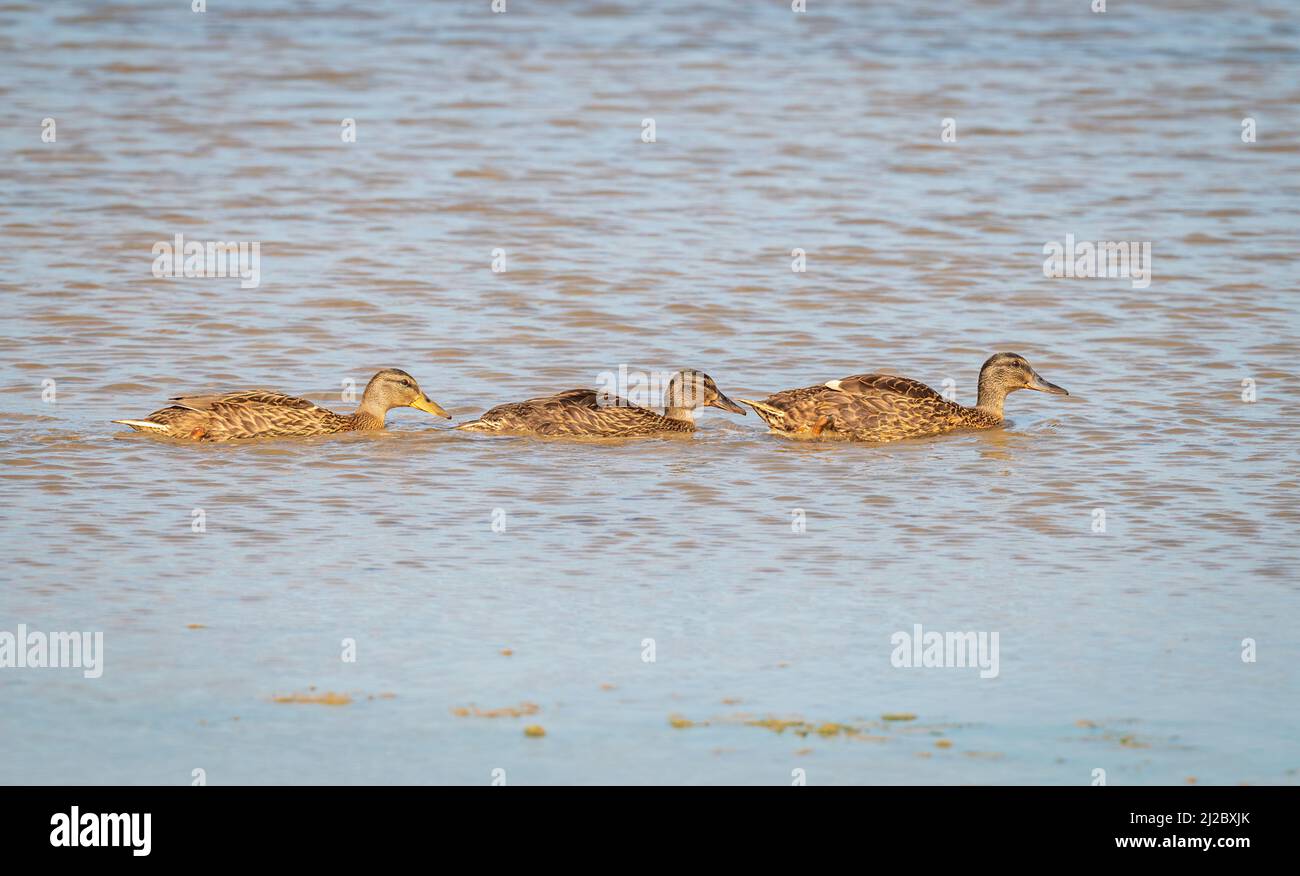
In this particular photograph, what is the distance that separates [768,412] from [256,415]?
2948mm

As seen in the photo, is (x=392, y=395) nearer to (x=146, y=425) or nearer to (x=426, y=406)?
(x=426, y=406)

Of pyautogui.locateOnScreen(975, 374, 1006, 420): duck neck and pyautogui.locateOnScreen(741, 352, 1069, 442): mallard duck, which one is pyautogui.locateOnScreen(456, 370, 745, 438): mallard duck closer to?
pyautogui.locateOnScreen(741, 352, 1069, 442): mallard duck

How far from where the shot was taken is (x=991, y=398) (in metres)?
13.0

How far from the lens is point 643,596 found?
8750 mm

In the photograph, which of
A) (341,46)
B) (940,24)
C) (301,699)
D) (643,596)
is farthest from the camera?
(940,24)

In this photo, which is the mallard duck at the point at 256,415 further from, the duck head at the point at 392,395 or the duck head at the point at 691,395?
the duck head at the point at 691,395

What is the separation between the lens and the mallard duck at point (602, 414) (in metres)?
12.1

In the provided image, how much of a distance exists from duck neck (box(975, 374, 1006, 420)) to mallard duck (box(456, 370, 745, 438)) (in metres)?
1.52

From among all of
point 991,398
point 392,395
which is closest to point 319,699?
point 392,395

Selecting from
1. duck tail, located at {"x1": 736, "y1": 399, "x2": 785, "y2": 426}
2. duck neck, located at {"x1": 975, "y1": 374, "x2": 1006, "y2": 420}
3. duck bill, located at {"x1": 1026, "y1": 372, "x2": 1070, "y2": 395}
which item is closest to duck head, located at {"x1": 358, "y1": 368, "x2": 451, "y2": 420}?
duck tail, located at {"x1": 736, "y1": 399, "x2": 785, "y2": 426}

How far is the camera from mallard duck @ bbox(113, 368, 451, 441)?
1188cm
